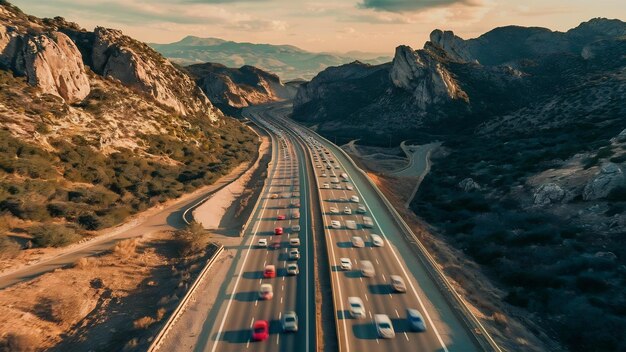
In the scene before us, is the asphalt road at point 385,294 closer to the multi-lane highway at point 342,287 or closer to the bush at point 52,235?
the multi-lane highway at point 342,287

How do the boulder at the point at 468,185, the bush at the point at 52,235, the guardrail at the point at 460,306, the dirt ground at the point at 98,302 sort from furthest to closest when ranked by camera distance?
the boulder at the point at 468,185, the bush at the point at 52,235, the dirt ground at the point at 98,302, the guardrail at the point at 460,306

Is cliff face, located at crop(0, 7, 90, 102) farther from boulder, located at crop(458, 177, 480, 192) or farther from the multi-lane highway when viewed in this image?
boulder, located at crop(458, 177, 480, 192)

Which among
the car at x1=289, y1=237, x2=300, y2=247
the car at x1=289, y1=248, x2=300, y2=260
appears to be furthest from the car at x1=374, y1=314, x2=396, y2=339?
the car at x1=289, y1=237, x2=300, y2=247

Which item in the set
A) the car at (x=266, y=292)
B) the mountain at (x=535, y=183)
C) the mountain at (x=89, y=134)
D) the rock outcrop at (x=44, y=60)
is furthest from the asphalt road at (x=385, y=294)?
the rock outcrop at (x=44, y=60)

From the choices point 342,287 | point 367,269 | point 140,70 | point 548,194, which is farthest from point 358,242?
point 140,70

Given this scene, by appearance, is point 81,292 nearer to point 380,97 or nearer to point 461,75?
point 380,97
